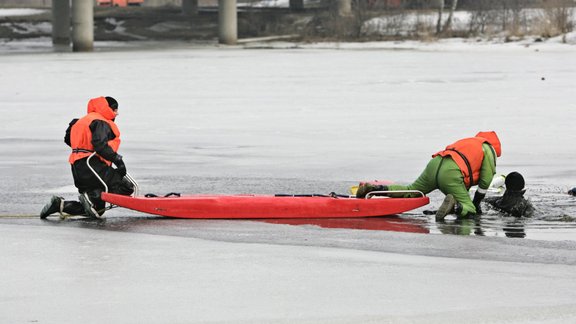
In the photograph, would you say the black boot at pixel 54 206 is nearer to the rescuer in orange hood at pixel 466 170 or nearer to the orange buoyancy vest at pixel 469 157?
the rescuer in orange hood at pixel 466 170

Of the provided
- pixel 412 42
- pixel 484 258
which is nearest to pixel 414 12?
pixel 412 42

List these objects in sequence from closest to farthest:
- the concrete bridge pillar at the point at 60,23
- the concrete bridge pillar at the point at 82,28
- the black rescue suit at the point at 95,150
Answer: the black rescue suit at the point at 95,150 < the concrete bridge pillar at the point at 82,28 < the concrete bridge pillar at the point at 60,23

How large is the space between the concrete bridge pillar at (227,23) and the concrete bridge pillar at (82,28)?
23.2 feet

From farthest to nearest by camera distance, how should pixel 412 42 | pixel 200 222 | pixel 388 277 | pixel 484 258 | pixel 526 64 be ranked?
pixel 412 42 → pixel 526 64 → pixel 200 222 → pixel 484 258 → pixel 388 277

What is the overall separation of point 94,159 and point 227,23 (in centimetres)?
4786

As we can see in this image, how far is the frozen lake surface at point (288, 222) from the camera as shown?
7.46 metres

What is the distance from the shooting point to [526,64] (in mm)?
36438

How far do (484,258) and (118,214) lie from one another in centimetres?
388

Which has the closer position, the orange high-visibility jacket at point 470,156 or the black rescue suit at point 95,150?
the black rescue suit at point 95,150

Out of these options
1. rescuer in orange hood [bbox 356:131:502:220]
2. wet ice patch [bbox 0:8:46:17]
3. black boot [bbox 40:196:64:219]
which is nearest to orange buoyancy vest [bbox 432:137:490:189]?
rescuer in orange hood [bbox 356:131:502:220]

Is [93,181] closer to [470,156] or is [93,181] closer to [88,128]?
[88,128]

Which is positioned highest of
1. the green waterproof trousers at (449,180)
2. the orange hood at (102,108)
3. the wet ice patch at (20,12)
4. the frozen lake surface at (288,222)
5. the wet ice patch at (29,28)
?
the orange hood at (102,108)

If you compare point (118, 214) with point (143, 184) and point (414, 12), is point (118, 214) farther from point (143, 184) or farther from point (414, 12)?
point (414, 12)

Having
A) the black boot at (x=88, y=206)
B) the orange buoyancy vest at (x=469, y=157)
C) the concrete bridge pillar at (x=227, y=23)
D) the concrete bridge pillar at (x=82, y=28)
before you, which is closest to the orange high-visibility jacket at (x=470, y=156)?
the orange buoyancy vest at (x=469, y=157)
